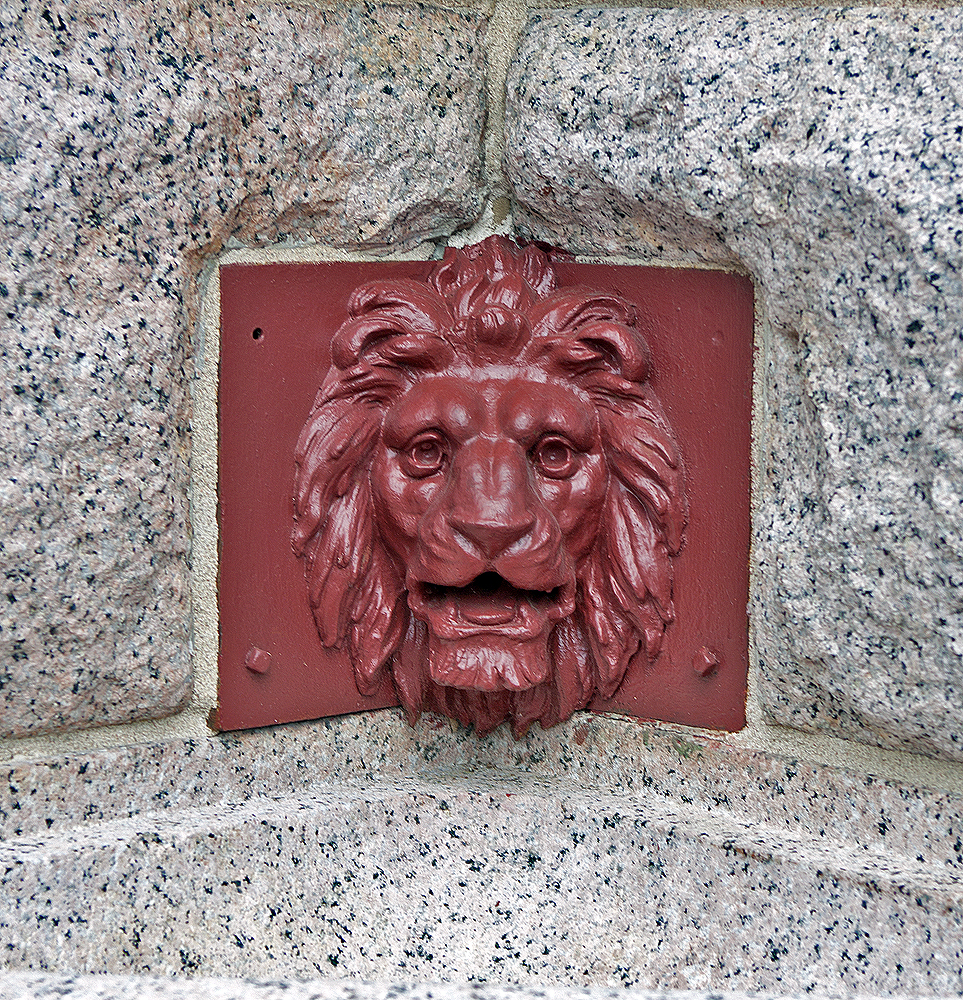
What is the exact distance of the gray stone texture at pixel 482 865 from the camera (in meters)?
0.80

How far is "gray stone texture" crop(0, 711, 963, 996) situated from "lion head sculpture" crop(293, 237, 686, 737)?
0.09 meters

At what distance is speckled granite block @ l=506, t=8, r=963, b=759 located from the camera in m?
0.69

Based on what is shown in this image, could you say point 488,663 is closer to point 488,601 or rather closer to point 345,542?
point 488,601

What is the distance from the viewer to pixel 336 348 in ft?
2.90

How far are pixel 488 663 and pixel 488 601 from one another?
0.18 ft

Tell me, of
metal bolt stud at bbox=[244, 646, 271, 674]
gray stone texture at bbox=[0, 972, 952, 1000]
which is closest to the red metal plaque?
metal bolt stud at bbox=[244, 646, 271, 674]

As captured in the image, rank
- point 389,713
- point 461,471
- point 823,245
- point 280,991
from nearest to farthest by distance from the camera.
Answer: point 280,991, point 823,245, point 461,471, point 389,713

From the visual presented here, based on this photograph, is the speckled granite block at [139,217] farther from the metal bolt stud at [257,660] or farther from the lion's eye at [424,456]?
the lion's eye at [424,456]

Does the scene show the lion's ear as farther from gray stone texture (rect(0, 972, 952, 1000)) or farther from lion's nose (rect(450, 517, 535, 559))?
gray stone texture (rect(0, 972, 952, 1000))

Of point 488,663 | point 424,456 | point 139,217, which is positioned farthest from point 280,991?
point 139,217

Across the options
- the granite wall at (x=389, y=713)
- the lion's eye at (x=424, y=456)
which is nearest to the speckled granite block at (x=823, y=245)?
the granite wall at (x=389, y=713)

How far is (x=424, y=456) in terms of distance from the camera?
2.83ft

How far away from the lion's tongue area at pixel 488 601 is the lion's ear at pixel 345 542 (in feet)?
0.25

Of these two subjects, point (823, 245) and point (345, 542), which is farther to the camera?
point (345, 542)
